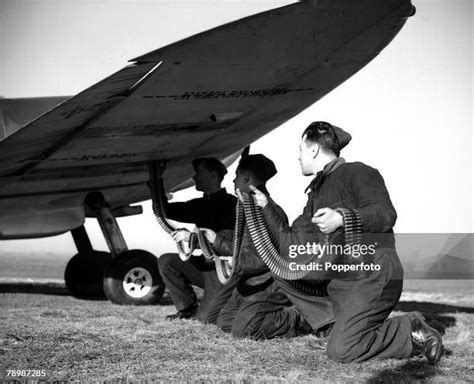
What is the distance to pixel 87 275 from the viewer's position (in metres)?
9.87

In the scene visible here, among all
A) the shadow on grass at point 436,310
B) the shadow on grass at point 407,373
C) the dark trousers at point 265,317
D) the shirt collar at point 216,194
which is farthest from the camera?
the shirt collar at point 216,194

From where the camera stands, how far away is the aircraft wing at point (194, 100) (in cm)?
540

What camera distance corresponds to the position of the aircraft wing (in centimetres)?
540

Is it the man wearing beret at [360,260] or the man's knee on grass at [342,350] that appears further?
the man's knee on grass at [342,350]

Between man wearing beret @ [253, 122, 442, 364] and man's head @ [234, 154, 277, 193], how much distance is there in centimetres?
76

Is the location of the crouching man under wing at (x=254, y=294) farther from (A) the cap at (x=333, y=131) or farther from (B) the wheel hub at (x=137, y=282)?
(B) the wheel hub at (x=137, y=282)

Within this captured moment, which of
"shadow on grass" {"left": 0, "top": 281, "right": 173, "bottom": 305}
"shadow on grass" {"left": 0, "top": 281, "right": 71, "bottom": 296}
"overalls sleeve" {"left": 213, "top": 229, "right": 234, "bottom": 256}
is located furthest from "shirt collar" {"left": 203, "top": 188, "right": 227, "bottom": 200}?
"shadow on grass" {"left": 0, "top": 281, "right": 71, "bottom": 296}

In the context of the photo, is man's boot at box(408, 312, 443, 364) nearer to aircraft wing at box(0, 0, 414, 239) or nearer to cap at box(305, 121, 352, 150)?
cap at box(305, 121, 352, 150)

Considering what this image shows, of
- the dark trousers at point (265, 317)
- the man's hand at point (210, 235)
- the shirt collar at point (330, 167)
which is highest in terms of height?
the shirt collar at point (330, 167)

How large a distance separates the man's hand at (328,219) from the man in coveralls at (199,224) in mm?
2660

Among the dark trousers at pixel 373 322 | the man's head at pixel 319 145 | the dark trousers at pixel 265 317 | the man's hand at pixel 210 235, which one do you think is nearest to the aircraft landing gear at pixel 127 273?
the man's hand at pixel 210 235

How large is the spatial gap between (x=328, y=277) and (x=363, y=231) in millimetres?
715

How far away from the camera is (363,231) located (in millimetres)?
4438

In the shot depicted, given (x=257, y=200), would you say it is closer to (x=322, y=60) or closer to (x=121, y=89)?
(x=121, y=89)
